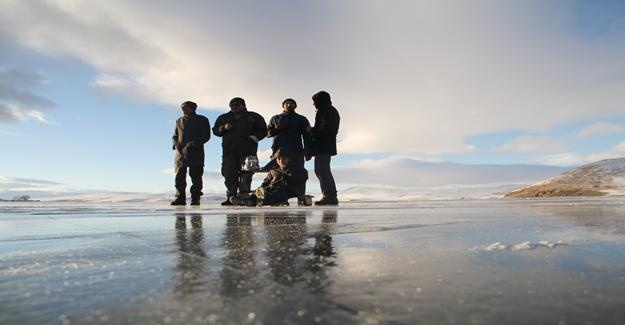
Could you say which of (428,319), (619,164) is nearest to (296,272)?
(428,319)

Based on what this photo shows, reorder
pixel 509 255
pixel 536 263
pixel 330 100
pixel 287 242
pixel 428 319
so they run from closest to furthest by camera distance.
Result: pixel 428 319
pixel 536 263
pixel 509 255
pixel 287 242
pixel 330 100

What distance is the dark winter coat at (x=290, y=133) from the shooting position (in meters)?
6.58

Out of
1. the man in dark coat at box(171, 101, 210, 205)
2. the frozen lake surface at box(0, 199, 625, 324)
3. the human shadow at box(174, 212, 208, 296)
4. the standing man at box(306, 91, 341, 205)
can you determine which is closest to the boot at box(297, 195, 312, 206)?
the standing man at box(306, 91, 341, 205)

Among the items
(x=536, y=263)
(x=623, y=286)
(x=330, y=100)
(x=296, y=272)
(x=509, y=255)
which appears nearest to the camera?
(x=623, y=286)

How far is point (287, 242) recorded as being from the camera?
175cm

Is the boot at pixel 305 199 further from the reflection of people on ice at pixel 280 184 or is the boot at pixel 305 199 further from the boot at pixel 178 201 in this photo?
the boot at pixel 178 201

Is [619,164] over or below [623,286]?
over

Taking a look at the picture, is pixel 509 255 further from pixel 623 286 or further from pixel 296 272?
pixel 296 272

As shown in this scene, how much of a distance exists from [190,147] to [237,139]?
89 centimetres

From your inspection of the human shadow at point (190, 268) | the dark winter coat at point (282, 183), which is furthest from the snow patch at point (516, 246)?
the dark winter coat at point (282, 183)

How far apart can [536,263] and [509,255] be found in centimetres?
14

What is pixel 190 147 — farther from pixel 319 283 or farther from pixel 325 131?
pixel 319 283

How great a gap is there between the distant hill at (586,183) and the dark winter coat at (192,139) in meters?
16.6

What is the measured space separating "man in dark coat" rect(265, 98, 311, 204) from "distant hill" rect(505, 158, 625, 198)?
1610 centimetres
